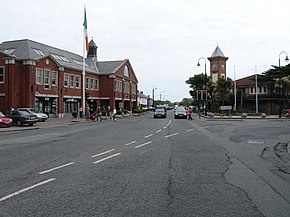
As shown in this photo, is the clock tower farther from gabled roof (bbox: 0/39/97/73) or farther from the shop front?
the shop front

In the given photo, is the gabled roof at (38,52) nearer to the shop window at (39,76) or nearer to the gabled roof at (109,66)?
the shop window at (39,76)

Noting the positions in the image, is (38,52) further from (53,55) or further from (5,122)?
(5,122)

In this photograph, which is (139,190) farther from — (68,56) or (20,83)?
(68,56)

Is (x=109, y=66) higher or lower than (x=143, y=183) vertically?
higher

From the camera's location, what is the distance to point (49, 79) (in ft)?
137

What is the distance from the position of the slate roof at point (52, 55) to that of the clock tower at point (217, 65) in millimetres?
24596

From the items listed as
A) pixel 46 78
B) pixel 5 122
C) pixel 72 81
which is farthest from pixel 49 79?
pixel 5 122

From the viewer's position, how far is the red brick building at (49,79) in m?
37.6

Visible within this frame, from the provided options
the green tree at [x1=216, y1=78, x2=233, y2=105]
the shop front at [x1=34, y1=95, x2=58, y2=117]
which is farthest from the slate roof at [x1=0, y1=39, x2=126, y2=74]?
the green tree at [x1=216, y1=78, x2=233, y2=105]

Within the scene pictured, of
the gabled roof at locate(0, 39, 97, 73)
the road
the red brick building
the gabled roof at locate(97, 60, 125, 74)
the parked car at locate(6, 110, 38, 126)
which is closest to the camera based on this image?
the road

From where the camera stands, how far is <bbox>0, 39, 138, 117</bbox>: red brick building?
37553 millimetres

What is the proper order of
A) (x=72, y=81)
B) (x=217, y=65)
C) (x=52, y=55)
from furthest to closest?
(x=217, y=65) → (x=72, y=81) → (x=52, y=55)

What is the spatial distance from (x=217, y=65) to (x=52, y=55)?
4338 centimetres

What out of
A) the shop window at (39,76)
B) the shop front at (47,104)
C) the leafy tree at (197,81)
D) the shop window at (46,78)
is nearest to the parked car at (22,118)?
the shop front at (47,104)
